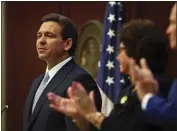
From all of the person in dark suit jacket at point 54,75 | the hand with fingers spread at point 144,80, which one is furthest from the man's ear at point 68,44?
the hand with fingers spread at point 144,80

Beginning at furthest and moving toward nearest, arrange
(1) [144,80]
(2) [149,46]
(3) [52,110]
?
(3) [52,110] < (2) [149,46] < (1) [144,80]

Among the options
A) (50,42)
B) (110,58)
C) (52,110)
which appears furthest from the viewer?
(110,58)

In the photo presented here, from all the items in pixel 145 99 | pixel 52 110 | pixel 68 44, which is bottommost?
pixel 52 110

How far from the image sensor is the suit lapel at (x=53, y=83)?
4.71 ft

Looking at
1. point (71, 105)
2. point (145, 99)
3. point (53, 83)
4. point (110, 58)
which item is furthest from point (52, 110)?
point (110, 58)

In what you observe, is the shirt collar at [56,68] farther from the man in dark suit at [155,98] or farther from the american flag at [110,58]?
the american flag at [110,58]

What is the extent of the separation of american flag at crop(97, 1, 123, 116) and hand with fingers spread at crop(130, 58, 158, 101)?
1.15m

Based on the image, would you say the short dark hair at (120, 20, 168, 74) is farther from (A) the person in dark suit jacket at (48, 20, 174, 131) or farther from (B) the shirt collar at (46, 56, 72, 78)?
(B) the shirt collar at (46, 56, 72, 78)

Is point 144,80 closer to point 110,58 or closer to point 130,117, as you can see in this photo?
point 130,117

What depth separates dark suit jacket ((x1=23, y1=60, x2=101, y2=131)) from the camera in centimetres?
137

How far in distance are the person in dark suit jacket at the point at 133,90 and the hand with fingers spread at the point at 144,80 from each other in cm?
8

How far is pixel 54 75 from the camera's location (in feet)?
4.95

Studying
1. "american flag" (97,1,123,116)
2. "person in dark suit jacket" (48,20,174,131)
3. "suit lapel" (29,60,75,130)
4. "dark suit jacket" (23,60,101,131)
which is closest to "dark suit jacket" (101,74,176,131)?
"person in dark suit jacket" (48,20,174,131)

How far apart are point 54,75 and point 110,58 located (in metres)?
0.76
